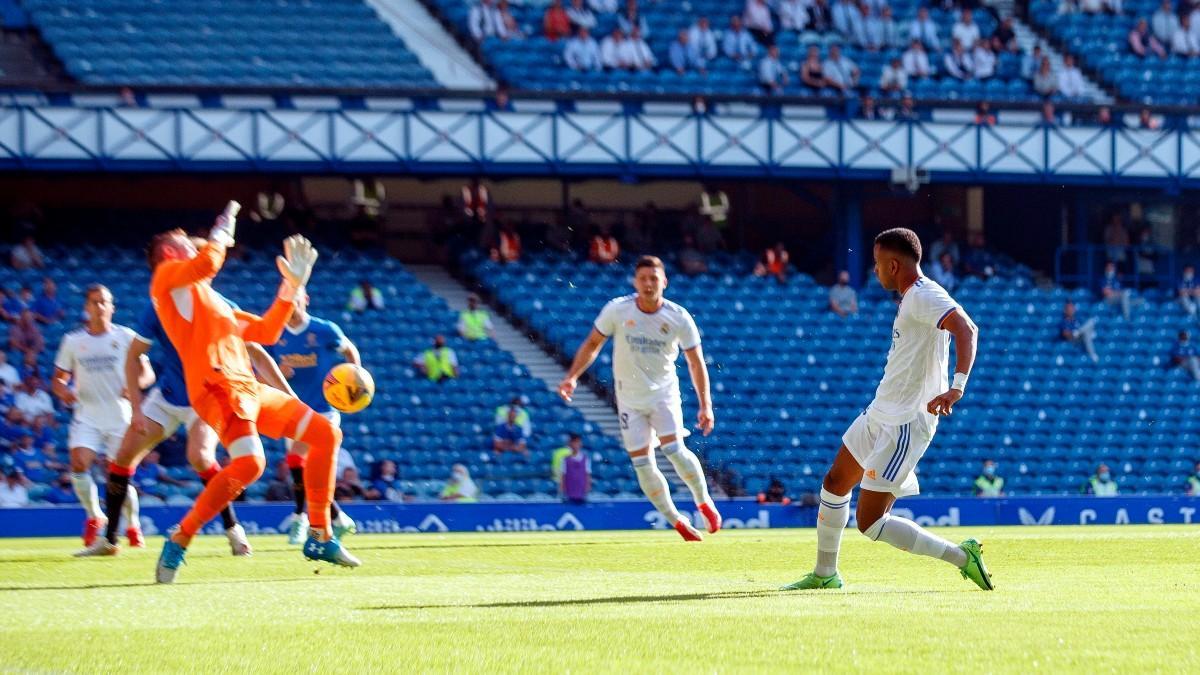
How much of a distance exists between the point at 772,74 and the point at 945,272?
15.8 feet

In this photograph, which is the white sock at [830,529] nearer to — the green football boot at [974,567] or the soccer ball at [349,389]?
the green football boot at [974,567]

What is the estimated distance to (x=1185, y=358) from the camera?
32.8 meters

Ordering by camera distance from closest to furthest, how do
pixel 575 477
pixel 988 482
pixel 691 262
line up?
pixel 575 477
pixel 988 482
pixel 691 262

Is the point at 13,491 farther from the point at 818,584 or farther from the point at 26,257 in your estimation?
the point at 818,584

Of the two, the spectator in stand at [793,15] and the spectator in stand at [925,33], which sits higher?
the spectator in stand at [793,15]

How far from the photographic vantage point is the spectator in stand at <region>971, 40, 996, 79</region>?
36.5 meters

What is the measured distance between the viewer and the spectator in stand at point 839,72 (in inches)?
1373

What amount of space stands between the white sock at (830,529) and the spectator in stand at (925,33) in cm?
2711

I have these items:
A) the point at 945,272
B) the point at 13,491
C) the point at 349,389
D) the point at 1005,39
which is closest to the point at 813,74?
the point at 945,272

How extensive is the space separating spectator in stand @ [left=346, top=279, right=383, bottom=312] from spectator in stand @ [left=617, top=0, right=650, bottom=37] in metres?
7.84

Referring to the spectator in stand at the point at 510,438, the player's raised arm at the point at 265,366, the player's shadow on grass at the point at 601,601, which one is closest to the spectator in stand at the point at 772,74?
the spectator in stand at the point at 510,438

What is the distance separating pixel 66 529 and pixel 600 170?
13.1 m

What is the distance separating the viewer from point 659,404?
15984mm

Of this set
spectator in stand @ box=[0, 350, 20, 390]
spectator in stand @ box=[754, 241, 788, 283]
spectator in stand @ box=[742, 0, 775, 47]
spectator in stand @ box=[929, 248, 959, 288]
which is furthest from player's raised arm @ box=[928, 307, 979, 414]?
spectator in stand @ box=[742, 0, 775, 47]
